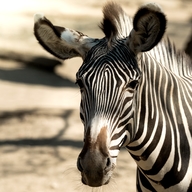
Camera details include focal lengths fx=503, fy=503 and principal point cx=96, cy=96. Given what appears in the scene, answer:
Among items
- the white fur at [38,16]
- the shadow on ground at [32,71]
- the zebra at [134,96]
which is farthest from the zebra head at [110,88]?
the shadow on ground at [32,71]

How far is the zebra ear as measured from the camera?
380 centimetres

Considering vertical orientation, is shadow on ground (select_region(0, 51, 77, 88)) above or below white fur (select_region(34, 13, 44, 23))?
below

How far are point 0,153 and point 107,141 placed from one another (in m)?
4.62

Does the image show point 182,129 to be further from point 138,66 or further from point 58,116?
point 58,116

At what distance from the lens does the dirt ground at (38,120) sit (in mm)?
6742

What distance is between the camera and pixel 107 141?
3.27 meters

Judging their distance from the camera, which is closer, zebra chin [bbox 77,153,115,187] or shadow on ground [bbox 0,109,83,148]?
zebra chin [bbox 77,153,115,187]

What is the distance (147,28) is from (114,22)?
12.7 inches

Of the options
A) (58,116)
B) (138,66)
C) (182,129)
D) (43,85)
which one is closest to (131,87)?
(138,66)

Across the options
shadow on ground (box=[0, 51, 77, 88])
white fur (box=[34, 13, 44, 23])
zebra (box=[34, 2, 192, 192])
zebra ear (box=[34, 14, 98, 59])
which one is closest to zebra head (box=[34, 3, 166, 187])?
zebra (box=[34, 2, 192, 192])

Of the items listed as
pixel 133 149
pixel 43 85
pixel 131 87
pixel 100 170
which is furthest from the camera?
pixel 43 85

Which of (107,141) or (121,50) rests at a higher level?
(121,50)

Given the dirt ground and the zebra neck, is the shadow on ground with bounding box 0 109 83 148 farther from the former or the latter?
the zebra neck

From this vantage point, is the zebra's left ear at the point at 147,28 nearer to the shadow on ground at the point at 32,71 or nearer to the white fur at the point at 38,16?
the white fur at the point at 38,16
